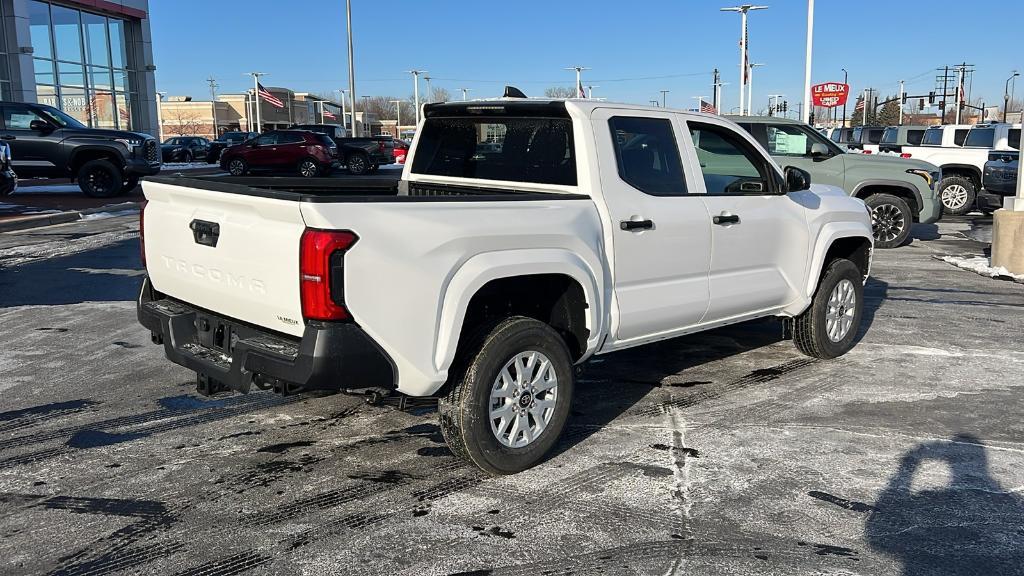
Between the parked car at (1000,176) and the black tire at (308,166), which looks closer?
the parked car at (1000,176)

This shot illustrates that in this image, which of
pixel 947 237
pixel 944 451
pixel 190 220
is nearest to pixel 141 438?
pixel 190 220

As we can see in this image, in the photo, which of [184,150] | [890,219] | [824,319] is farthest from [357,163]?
[824,319]

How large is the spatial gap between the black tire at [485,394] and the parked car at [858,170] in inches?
385

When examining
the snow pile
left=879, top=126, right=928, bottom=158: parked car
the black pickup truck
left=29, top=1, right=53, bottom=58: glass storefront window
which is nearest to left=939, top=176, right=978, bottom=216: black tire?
left=879, top=126, right=928, bottom=158: parked car

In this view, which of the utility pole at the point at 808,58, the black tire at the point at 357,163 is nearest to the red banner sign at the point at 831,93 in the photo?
the utility pole at the point at 808,58

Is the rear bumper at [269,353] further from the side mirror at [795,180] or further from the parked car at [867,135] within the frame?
the parked car at [867,135]

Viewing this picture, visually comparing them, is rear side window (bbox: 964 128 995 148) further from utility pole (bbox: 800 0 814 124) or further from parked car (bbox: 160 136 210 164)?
parked car (bbox: 160 136 210 164)

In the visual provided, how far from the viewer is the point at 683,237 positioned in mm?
4973

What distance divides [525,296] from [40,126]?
1710 centimetres

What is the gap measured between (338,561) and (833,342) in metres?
4.48

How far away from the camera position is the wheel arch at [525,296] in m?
3.85

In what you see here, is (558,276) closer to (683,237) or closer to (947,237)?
(683,237)

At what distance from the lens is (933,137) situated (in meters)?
19.5

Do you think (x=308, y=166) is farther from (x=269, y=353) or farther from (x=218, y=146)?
(x=269, y=353)
